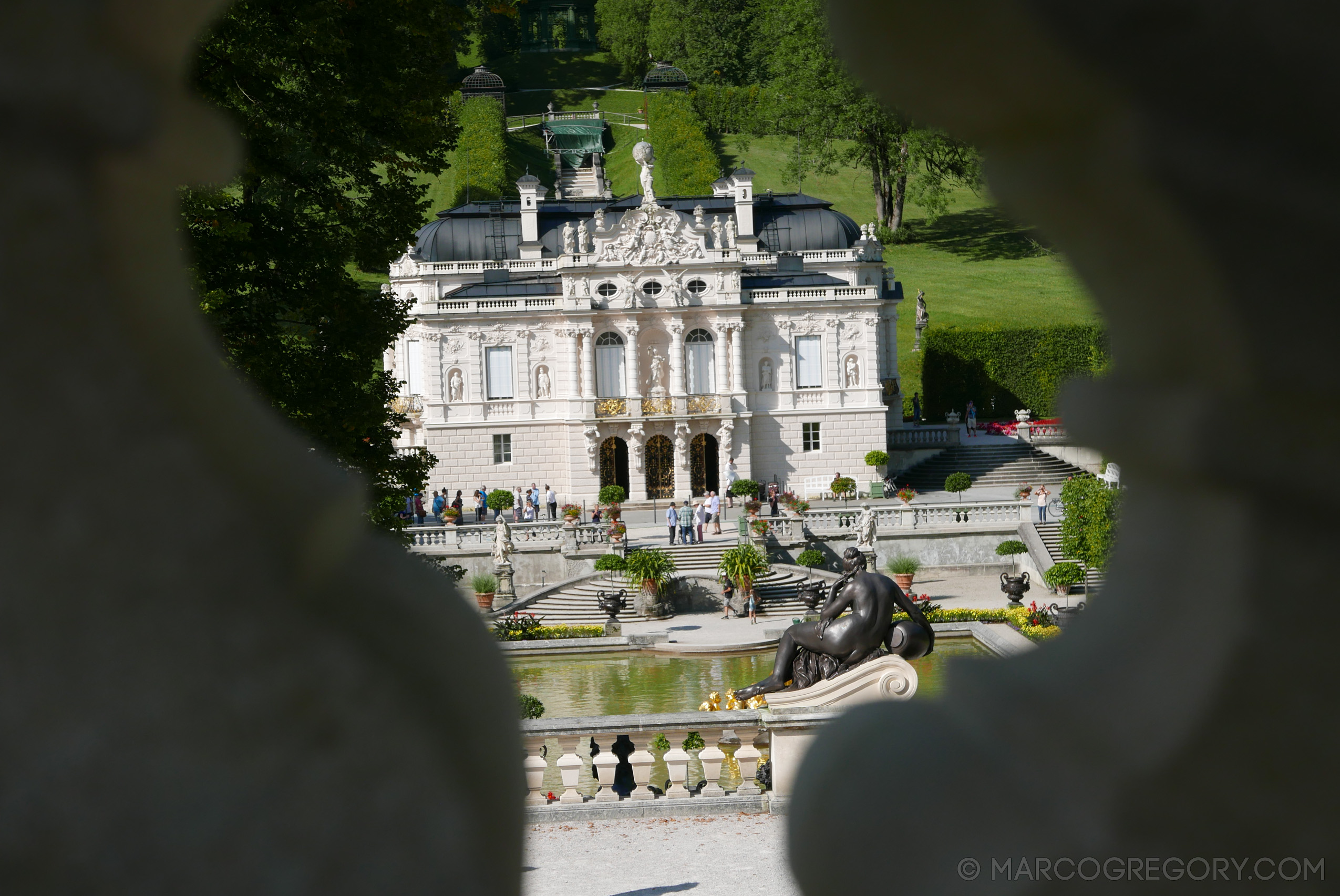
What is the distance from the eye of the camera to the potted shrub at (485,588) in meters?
30.4

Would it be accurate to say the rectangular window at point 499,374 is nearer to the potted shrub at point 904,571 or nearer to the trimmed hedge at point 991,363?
the potted shrub at point 904,571

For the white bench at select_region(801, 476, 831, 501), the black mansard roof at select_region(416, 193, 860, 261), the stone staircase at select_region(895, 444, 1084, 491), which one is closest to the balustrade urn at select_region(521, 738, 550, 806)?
the white bench at select_region(801, 476, 831, 501)

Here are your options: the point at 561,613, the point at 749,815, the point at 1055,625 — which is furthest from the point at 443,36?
the point at 561,613

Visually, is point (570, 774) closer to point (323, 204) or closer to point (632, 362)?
point (323, 204)

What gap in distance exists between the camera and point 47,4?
810 mm

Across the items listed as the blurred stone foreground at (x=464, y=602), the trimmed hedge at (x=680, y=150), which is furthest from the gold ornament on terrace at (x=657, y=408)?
the blurred stone foreground at (x=464, y=602)

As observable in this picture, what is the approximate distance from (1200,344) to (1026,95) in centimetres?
21

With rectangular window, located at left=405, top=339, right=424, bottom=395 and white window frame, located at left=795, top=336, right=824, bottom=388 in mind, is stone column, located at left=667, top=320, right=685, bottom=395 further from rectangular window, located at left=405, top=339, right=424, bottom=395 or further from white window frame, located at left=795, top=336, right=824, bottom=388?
rectangular window, located at left=405, top=339, right=424, bottom=395

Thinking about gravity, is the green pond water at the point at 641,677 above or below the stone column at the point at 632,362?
below

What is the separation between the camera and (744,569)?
29.9m

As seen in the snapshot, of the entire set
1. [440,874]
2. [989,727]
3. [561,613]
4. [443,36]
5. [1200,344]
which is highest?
[443,36]

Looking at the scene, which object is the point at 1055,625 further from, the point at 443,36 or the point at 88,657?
the point at 88,657

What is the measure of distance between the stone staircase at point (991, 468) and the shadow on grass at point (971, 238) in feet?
80.6

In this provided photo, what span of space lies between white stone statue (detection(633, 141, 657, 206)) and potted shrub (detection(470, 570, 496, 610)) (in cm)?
1587
